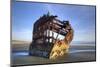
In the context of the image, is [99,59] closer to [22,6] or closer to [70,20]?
[70,20]

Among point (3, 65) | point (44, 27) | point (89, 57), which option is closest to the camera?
point (3, 65)

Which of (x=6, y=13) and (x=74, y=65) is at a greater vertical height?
(x=6, y=13)

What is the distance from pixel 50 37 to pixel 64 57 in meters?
0.30

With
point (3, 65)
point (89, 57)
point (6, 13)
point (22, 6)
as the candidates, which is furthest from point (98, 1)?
point (3, 65)

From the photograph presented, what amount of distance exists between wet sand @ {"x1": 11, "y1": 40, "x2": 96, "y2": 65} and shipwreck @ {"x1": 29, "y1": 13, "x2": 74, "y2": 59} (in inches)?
1.9

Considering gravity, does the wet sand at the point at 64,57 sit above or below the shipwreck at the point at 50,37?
below

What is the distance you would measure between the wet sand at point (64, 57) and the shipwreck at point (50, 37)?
0.16 ft

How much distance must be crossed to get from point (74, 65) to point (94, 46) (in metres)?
0.36

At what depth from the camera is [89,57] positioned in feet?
9.21

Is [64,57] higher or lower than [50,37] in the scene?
lower

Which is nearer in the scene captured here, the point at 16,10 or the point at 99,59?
the point at 16,10

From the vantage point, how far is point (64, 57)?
8.82 feet

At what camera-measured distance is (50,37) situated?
8.61 ft

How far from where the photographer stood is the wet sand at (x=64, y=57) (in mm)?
2484
